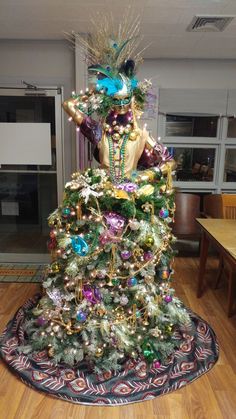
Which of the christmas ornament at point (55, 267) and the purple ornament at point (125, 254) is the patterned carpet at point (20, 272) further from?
the purple ornament at point (125, 254)

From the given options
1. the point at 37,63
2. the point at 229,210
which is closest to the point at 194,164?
the point at 229,210

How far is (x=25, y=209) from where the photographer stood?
3.68 m

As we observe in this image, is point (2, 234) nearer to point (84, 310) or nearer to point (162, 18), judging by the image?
point (84, 310)

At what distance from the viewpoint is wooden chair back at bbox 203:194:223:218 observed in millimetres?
3158

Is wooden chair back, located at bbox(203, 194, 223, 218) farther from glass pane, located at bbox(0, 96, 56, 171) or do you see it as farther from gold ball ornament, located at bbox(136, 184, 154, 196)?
glass pane, located at bbox(0, 96, 56, 171)

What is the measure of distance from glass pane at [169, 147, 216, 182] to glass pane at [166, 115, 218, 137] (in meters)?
0.19

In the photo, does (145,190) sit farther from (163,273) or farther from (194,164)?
(194,164)

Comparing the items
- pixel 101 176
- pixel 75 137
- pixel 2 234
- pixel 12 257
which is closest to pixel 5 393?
pixel 101 176

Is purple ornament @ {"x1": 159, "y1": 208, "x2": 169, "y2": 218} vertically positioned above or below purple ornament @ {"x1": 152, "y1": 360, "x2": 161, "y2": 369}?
above

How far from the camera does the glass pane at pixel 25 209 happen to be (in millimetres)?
3461

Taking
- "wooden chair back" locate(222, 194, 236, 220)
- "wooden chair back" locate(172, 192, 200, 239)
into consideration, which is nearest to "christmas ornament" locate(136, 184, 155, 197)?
"wooden chair back" locate(222, 194, 236, 220)

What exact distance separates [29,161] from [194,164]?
1970 millimetres

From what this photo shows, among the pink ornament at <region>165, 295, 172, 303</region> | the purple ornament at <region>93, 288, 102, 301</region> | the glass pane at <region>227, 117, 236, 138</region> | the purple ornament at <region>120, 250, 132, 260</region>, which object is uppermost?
the glass pane at <region>227, 117, 236, 138</region>

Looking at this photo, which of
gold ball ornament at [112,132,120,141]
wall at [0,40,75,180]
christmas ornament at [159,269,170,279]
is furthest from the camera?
wall at [0,40,75,180]
